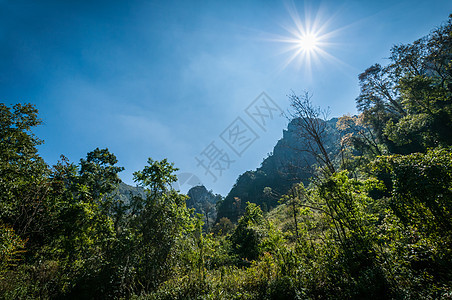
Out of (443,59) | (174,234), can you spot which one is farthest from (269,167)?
(174,234)

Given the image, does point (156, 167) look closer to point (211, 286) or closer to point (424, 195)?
point (211, 286)

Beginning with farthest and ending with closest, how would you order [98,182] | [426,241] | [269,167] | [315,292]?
1. [269,167]
2. [98,182]
3. [315,292]
4. [426,241]

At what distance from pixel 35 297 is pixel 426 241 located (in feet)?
33.7

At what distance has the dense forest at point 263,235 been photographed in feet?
9.02

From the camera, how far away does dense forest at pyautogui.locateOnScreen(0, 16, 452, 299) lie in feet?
9.02

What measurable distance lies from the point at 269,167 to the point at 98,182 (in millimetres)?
68971

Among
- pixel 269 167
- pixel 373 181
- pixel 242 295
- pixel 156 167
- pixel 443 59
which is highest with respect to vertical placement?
pixel 269 167

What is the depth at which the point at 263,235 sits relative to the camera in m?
10.3

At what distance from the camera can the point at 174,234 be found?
5.62 metres

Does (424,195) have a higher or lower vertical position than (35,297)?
higher

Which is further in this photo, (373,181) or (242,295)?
(242,295)

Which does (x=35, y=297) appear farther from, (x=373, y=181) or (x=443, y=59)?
(x=443, y=59)

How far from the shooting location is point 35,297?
505 cm

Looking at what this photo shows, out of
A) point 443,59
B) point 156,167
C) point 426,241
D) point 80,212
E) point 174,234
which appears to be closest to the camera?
point 426,241
